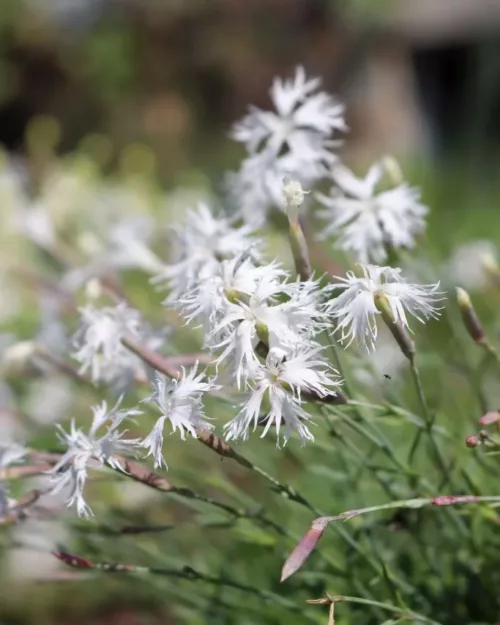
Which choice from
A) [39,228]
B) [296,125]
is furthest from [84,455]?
[39,228]

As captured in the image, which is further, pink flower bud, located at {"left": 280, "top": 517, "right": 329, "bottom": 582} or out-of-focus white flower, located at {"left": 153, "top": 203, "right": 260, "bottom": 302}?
out-of-focus white flower, located at {"left": 153, "top": 203, "right": 260, "bottom": 302}

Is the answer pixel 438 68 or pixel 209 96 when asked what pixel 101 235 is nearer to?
pixel 209 96

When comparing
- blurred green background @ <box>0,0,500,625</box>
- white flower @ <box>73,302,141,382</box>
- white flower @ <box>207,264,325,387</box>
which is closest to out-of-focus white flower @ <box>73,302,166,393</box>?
white flower @ <box>73,302,141,382</box>

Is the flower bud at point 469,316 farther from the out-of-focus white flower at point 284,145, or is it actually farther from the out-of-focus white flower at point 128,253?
the out-of-focus white flower at point 128,253

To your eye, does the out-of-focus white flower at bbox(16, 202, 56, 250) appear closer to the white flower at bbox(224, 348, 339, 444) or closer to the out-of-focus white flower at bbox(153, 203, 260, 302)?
the out-of-focus white flower at bbox(153, 203, 260, 302)

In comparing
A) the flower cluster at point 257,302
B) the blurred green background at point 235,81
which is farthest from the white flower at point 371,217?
the blurred green background at point 235,81

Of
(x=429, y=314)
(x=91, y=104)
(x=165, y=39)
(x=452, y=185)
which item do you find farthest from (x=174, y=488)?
(x=165, y=39)
